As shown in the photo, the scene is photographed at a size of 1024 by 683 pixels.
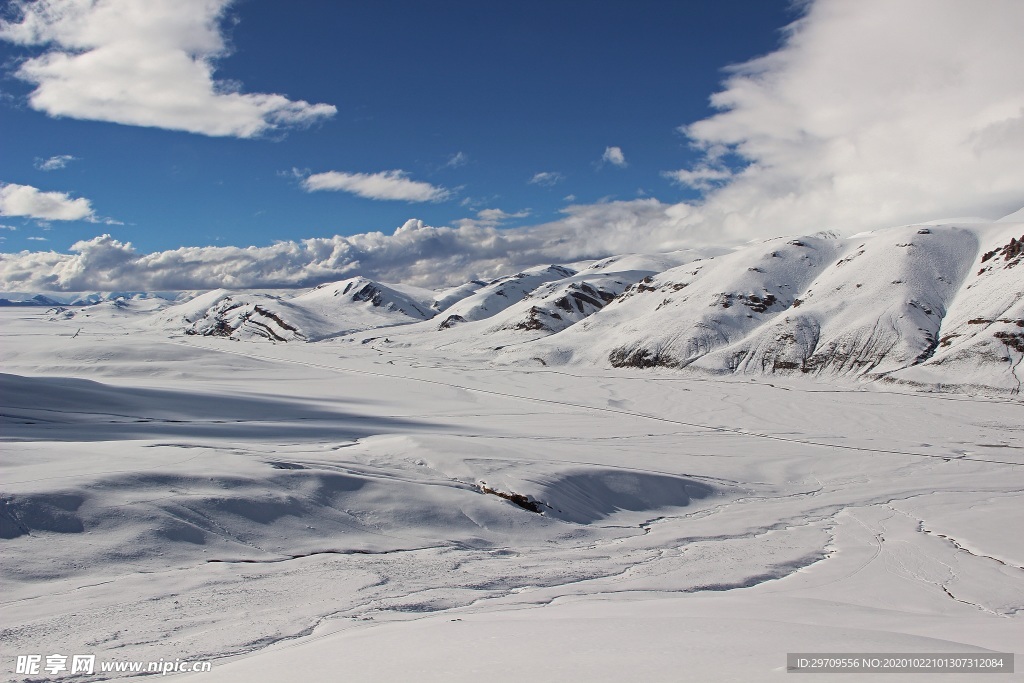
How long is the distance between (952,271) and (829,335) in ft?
101

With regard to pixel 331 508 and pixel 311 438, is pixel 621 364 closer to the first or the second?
pixel 311 438

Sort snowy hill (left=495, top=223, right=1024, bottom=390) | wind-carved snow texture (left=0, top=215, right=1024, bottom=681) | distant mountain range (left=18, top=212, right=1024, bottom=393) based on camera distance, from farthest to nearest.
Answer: snowy hill (left=495, top=223, right=1024, bottom=390), distant mountain range (left=18, top=212, right=1024, bottom=393), wind-carved snow texture (left=0, top=215, right=1024, bottom=681)

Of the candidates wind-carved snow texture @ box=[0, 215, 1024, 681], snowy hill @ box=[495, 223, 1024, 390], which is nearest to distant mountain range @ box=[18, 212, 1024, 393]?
snowy hill @ box=[495, 223, 1024, 390]

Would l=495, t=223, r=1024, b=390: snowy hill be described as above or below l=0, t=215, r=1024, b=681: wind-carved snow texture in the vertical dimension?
above

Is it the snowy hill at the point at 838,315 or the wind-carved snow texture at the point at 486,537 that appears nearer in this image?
the wind-carved snow texture at the point at 486,537

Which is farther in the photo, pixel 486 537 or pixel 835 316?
pixel 835 316

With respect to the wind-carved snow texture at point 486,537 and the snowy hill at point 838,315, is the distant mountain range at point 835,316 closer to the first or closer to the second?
the snowy hill at point 838,315

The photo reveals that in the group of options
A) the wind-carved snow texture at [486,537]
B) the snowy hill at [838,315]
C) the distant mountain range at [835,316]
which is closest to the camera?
the wind-carved snow texture at [486,537]

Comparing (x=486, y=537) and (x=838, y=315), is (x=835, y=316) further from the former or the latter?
(x=486, y=537)

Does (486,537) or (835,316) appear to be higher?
(835,316)

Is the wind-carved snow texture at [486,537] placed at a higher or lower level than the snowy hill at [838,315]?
lower

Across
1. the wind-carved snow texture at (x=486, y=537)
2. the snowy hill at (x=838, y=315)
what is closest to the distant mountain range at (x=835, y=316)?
the snowy hill at (x=838, y=315)

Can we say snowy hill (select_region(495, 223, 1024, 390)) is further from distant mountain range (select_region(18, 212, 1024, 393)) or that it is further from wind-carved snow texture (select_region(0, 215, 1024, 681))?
wind-carved snow texture (select_region(0, 215, 1024, 681))

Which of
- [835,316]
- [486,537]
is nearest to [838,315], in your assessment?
[835,316]
